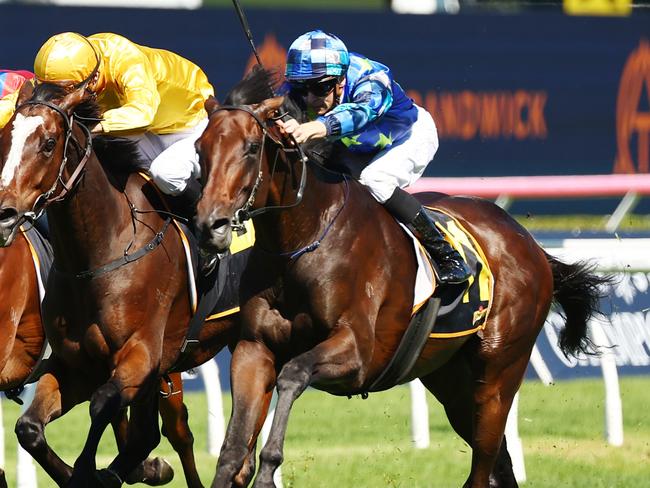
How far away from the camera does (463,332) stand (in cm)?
564

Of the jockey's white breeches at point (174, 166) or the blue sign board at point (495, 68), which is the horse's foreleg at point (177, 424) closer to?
the jockey's white breeches at point (174, 166)

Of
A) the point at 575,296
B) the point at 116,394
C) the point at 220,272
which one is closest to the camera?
the point at 116,394

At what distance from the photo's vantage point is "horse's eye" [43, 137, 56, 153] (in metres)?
4.75

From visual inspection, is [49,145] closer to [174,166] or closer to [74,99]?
[74,99]

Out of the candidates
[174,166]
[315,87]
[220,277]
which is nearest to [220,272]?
[220,277]

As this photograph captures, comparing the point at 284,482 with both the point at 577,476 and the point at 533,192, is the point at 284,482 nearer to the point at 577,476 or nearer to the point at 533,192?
the point at 577,476

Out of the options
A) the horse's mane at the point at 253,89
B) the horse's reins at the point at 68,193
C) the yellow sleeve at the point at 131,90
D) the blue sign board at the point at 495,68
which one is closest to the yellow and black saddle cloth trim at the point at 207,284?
the horse's reins at the point at 68,193

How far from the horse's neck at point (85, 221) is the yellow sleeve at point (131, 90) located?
170 mm

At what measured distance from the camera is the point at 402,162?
5.43 metres

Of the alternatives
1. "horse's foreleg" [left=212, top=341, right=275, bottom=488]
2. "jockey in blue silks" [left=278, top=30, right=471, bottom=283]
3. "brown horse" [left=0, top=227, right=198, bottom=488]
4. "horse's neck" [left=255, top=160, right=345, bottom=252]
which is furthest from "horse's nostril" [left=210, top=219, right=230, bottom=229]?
"brown horse" [left=0, top=227, right=198, bottom=488]

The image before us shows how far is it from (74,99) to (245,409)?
1.23 m

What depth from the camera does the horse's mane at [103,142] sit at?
4957 millimetres

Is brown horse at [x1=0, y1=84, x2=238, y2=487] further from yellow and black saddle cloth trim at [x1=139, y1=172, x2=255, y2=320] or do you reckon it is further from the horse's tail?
the horse's tail

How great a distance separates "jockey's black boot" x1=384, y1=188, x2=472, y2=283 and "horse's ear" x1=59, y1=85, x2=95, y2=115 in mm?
1170
